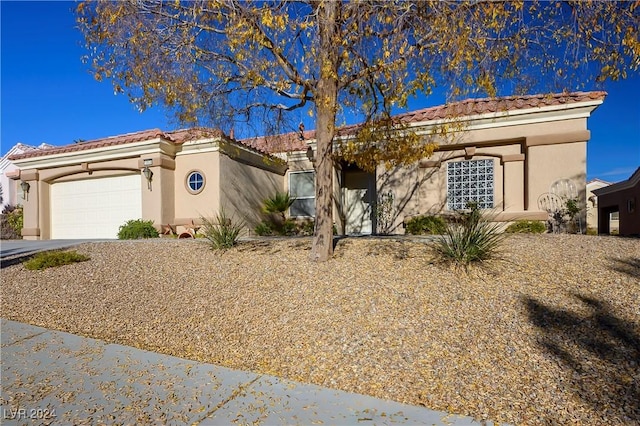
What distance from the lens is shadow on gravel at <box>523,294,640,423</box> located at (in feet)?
9.02

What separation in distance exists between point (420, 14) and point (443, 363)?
490 cm

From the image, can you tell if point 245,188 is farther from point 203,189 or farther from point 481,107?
point 481,107

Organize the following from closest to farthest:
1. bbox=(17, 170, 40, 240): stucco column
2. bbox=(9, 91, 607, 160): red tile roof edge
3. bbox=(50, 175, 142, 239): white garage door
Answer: bbox=(9, 91, 607, 160): red tile roof edge < bbox=(50, 175, 142, 239): white garage door < bbox=(17, 170, 40, 240): stucco column

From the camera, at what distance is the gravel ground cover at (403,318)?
9.79ft

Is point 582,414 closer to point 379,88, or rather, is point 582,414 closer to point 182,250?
point 379,88

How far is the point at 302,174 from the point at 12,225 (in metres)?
13.1

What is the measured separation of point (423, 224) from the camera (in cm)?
1098

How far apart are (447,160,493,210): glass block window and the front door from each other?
314 cm

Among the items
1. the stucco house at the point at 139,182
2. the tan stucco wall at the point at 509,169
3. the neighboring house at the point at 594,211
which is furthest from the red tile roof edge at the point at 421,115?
the neighboring house at the point at 594,211

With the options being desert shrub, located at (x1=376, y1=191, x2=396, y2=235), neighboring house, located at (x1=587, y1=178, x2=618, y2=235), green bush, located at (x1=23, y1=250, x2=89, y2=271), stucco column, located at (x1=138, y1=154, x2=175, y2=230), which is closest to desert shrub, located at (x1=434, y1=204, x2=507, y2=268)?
desert shrub, located at (x1=376, y1=191, x2=396, y2=235)

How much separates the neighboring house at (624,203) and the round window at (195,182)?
44.9 ft

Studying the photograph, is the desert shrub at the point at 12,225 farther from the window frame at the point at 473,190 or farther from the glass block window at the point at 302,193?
the window frame at the point at 473,190

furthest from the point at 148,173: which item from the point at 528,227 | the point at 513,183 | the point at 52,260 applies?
the point at 528,227

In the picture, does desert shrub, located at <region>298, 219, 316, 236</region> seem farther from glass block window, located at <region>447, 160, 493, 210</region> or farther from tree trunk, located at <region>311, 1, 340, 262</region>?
tree trunk, located at <region>311, 1, 340, 262</region>
